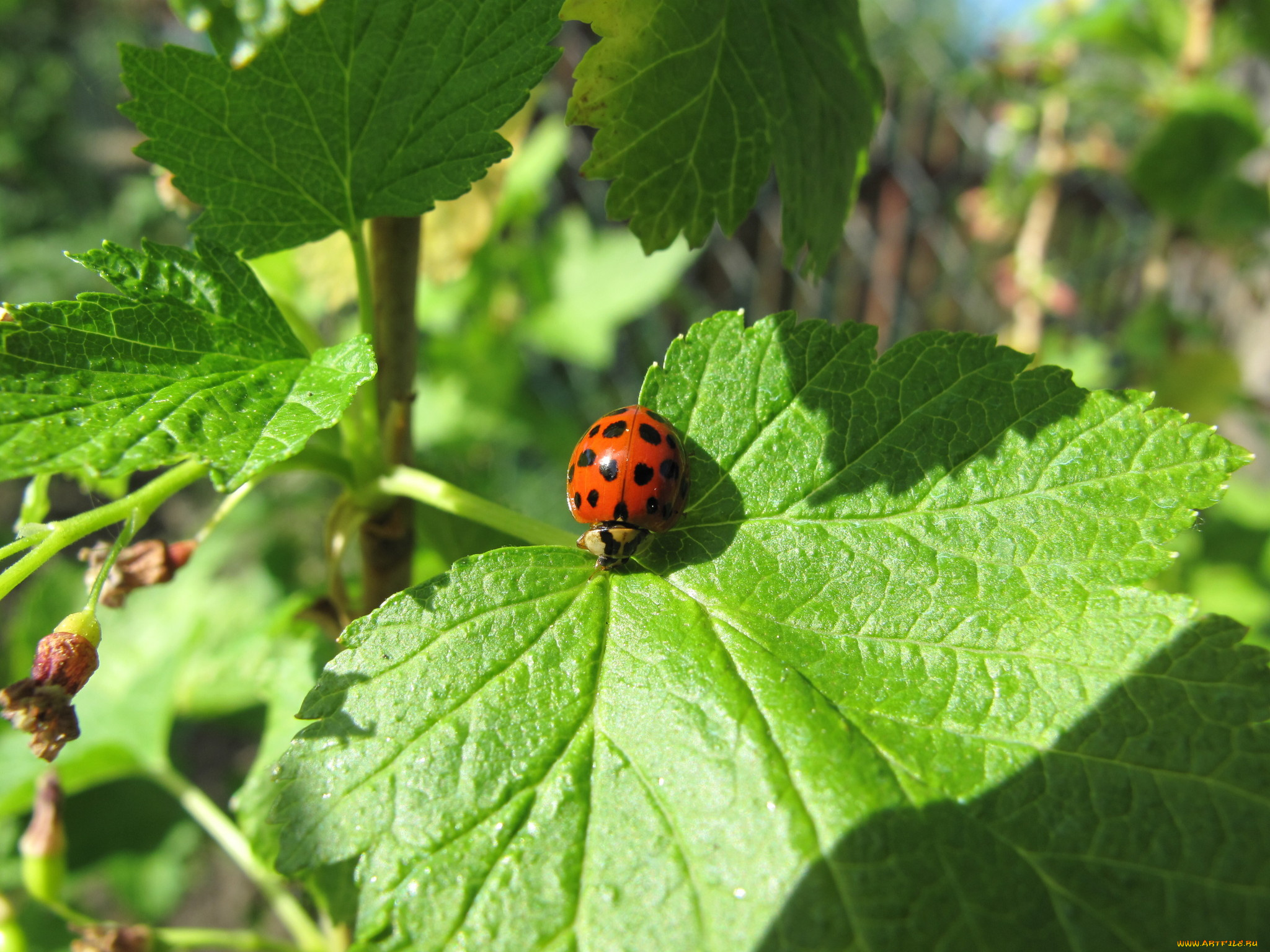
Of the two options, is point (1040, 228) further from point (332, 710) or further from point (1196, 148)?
point (332, 710)

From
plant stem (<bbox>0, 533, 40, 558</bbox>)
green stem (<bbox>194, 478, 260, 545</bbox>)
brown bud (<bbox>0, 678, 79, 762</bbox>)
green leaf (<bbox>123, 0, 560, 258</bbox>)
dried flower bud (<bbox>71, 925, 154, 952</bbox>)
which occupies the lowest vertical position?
dried flower bud (<bbox>71, 925, 154, 952</bbox>)

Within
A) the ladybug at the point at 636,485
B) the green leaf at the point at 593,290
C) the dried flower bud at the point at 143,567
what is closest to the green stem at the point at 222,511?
the dried flower bud at the point at 143,567

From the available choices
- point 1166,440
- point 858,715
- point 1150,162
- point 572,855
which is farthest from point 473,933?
point 1150,162

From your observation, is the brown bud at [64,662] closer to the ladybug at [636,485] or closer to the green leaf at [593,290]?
the ladybug at [636,485]

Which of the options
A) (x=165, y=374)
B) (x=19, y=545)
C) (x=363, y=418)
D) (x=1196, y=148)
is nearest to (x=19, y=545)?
(x=19, y=545)

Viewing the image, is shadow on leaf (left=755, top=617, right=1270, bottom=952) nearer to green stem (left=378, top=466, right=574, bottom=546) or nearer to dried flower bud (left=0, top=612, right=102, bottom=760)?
green stem (left=378, top=466, right=574, bottom=546)

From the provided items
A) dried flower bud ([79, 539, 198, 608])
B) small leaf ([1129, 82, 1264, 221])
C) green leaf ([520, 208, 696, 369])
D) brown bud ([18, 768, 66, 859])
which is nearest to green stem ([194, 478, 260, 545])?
dried flower bud ([79, 539, 198, 608])
